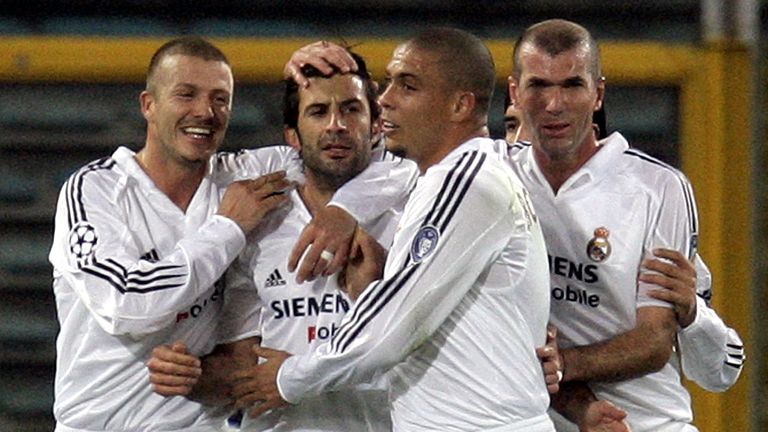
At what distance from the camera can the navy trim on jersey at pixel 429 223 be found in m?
3.52

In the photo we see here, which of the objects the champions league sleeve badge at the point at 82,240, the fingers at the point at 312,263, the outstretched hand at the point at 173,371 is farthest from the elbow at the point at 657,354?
the champions league sleeve badge at the point at 82,240

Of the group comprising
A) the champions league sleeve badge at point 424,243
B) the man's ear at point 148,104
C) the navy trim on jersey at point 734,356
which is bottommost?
the navy trim on jersey at point 734,356

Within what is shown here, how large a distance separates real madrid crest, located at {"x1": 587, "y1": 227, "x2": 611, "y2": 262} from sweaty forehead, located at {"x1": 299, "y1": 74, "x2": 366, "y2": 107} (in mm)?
576

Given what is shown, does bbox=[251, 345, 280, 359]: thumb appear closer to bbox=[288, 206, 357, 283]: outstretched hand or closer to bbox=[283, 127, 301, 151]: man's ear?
bbox=[288, 206, 357, 283]: outstretched hand

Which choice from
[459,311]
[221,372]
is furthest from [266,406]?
[459,311]

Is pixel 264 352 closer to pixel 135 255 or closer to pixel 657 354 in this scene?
pixel 135 255

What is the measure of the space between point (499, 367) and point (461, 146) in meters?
0.44

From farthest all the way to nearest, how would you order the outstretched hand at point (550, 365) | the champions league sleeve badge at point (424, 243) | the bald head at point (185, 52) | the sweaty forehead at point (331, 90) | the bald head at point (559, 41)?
the bald head at point (185, 52) → the sweaty forehead at point (331, 90) → the bald head at point (559, 41) → the outstretched hand at point (550, 365) → the champions league sleeve badge at point (424, 243)

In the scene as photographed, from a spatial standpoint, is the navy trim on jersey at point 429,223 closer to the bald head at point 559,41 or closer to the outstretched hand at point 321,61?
the bald head at point 559,41

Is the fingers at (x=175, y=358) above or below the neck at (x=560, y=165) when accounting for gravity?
below

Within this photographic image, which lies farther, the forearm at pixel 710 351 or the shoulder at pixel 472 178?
the forearm at pixel 710 351

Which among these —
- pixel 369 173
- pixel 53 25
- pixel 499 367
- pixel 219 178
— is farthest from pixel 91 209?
pixel 53 25

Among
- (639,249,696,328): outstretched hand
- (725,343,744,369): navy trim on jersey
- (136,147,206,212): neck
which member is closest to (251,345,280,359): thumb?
(136,147,206,212): neck

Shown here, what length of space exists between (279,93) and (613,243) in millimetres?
1553
